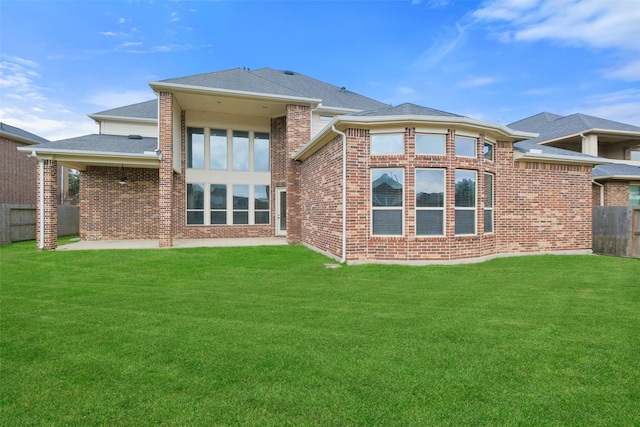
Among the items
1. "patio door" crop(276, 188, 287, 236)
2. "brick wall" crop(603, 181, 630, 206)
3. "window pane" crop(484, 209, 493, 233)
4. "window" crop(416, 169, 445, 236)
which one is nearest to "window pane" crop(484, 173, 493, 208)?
"window pane" crop(484, 209, 493, 233)

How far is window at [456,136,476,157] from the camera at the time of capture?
348 inches

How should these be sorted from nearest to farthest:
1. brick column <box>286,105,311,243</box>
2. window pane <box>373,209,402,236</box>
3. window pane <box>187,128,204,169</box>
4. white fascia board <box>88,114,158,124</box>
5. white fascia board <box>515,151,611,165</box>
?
window pane <box>373,209,402,236</box>, white fascia board <box>515,151,611,165</box>, brick column <box>286,105,311,243</box>, window pane <box>187,128,204,169</box>, white fascia board <box>88,114,158,124</box>

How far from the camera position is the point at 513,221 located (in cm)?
1035

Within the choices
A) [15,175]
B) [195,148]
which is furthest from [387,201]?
[15,175]

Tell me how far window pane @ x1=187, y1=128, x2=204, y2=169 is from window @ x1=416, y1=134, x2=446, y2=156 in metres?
9.91

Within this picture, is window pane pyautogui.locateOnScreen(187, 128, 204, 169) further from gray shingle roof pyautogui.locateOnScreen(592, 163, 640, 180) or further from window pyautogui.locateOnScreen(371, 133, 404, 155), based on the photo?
gray shingle roof pyautogui.locateOnScreen(592, 163, 640, 180)

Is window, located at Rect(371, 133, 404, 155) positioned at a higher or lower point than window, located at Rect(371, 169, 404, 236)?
higher

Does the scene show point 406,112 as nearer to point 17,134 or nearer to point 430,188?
point 430,188

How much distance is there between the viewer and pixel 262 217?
15672mm

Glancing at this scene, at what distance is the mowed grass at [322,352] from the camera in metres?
2.49

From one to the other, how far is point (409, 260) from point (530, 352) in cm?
506

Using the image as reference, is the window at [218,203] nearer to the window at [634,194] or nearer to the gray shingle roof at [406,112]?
the gray shingle roof at [406,112]

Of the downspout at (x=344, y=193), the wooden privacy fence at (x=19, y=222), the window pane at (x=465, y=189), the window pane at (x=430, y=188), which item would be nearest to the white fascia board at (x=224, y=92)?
the downspout at (x=344, y=193)

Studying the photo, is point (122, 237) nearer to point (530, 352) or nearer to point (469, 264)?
point (469, 264)
